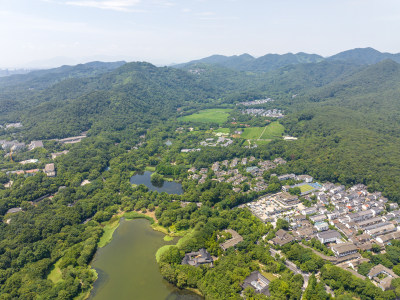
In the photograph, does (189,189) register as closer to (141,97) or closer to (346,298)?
(346,298)

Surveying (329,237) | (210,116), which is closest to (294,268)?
(329,237)

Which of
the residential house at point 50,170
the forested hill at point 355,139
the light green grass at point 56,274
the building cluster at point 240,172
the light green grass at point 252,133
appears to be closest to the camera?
the light green grass at point 56,274

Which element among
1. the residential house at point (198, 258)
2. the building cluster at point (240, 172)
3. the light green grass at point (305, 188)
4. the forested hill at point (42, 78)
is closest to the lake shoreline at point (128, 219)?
the residential house at point (198, 258)

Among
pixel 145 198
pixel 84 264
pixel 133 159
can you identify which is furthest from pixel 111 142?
pixel 84 264

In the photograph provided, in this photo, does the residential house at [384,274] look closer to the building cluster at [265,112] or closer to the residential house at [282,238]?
the residential house at [282,238]

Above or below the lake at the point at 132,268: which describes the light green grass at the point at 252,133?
above

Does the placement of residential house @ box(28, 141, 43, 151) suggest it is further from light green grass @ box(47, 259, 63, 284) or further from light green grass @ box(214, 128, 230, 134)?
light green grass @ box(214, 128, 230, 134)

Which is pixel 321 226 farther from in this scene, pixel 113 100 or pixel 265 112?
pixel 113 100

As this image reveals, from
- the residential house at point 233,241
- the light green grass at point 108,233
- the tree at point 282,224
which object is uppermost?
the tree at point 282,224
